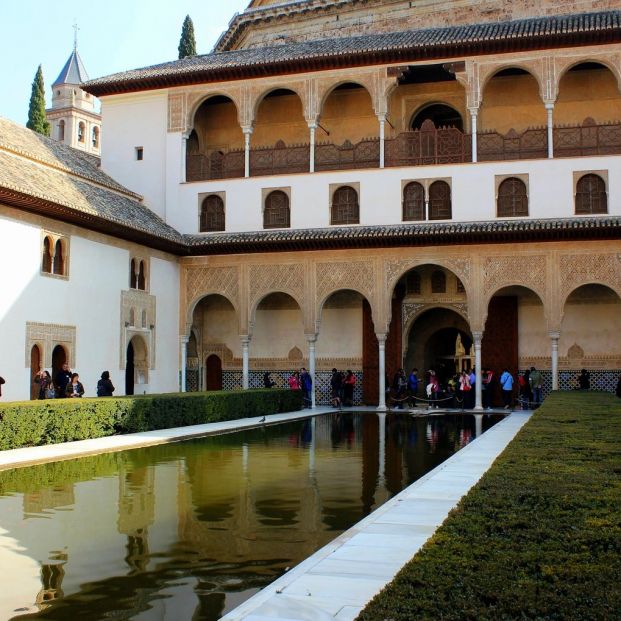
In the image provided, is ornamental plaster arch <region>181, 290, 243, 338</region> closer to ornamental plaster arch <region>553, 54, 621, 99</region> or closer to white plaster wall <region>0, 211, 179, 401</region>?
white plaster wall <region>0, 211, 179, 401</region>

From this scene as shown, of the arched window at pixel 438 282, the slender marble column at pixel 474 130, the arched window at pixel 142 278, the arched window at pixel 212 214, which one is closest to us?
the arched window at pixel 142 278

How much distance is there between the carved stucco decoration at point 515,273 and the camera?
23062mm

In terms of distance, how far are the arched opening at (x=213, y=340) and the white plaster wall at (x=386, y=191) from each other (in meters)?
2.86

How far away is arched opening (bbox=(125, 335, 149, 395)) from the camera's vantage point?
77.0 ft

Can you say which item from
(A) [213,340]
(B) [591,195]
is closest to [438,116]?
(B) [591,195]

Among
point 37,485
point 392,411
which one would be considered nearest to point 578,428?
point 37,485

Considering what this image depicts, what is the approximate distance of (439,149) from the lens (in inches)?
955

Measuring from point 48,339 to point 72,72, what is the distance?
4602cm

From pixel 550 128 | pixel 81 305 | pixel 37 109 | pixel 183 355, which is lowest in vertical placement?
pixel 183 355

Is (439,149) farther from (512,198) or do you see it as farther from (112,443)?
(112,443)

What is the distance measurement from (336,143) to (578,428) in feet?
59.0

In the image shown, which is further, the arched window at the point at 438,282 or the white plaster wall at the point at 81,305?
the arched window at the point at 438,282

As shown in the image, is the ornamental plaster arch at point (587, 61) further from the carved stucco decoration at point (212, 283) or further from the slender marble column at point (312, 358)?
the carved stucco decoration at point (212, 283)

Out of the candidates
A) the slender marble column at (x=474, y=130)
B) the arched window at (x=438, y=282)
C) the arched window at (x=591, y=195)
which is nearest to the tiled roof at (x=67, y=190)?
the arched window at (x=438, y=282)
